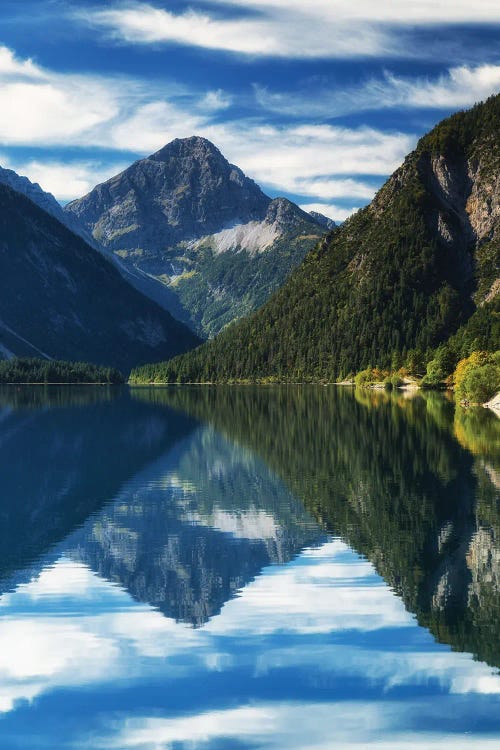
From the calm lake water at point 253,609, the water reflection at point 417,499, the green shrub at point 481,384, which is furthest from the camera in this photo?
the green shrub at point 481,384

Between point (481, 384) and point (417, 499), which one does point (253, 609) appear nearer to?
point (417, 499)

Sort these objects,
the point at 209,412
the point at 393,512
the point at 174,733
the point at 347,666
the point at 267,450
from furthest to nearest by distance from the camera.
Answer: the point at 209,412 → the point at 267,450 → the point at 393,512 → the point at 347,666 → the point at 174,733

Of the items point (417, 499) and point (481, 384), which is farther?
point (481, 384)

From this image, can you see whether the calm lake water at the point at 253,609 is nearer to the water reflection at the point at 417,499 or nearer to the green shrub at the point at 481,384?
the water reflection at the point at 417,499

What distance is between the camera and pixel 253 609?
27328 millimetres

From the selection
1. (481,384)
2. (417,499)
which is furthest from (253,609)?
(481,384)

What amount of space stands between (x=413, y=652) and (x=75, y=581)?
13142mm

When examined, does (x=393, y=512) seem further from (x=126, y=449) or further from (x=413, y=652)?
(x=126, y=449)

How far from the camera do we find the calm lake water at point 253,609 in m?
19.1

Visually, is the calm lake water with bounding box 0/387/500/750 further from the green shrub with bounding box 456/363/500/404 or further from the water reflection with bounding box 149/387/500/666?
the green shrub with bounding box 456/363/500/404

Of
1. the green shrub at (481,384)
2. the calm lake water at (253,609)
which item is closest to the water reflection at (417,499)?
the calm lake water at (253,609)

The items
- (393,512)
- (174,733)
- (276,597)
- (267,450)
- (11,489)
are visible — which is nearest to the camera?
(174,733)

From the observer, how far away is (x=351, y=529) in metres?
39.2

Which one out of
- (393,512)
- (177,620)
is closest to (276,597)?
(177,620)
